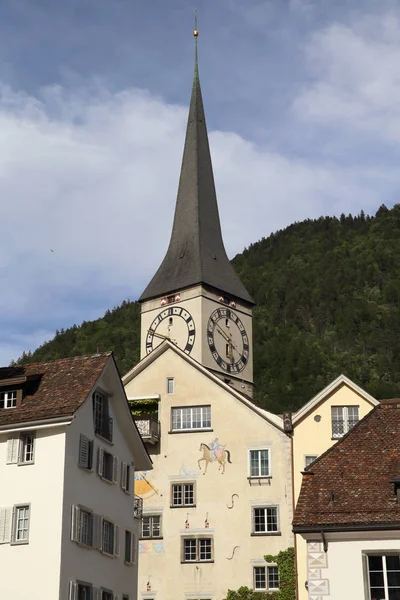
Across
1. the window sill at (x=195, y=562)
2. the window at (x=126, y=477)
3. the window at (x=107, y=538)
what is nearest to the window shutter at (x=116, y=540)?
the window at (x=107, y=538)

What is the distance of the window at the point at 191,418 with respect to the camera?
51375 mm

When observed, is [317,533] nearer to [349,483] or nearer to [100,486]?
[349,483]

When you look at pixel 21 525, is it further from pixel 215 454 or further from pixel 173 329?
pixel 173 329

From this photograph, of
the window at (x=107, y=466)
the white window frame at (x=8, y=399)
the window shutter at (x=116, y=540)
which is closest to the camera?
the white window frame at (x=8, y=399)

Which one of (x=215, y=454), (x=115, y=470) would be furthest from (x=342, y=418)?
(x=115, y=470)

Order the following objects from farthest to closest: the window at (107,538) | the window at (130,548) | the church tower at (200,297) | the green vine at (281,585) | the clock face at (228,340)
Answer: the clock face at (228,340) → the church tower at (200,297) → the green vine at (281,585) → the window at (130,548) → the window at (107,538)

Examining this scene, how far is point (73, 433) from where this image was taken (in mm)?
34406

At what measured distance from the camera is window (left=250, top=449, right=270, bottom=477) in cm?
4938

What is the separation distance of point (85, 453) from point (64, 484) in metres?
2.15

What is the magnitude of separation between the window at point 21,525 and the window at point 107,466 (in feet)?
12.2

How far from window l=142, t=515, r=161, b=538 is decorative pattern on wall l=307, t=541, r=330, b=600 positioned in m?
21.0

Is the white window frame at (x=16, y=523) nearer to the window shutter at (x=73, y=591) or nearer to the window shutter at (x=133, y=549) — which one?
the window shutter at (x=73, y=591)

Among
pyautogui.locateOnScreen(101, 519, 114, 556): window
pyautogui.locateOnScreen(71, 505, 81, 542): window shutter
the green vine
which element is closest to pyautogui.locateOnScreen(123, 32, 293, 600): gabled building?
the green vine

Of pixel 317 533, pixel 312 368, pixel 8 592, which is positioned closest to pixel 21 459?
pixel 8 592
